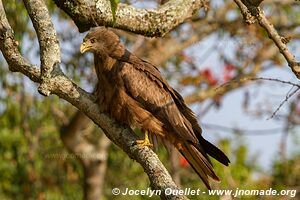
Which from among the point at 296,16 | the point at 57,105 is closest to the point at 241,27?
the point at 296,16

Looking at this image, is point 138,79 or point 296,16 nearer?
point 138,79

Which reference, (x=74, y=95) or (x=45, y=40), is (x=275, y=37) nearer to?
(x=74, y=95)

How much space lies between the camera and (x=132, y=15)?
5113 millimetres

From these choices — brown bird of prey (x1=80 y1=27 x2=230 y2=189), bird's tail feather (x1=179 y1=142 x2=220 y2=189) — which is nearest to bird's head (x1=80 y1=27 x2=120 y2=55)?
brown bird of prey (x1=80 y1=27 x2=230 y2=189)

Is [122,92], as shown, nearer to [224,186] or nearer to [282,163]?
[224,186]

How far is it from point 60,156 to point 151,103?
13.6 feet

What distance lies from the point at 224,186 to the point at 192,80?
6.30 feet

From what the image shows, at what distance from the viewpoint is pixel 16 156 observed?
10547mm

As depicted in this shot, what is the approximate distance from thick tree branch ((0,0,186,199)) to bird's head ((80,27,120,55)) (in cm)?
162

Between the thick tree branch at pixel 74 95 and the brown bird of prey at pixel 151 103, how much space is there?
968mm

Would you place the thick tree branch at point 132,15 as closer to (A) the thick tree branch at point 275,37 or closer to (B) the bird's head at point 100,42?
(A) the thick tree branch at point 275,37

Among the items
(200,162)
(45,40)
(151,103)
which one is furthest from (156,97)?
(45,40)

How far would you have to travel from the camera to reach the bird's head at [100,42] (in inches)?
251

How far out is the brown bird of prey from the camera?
597 cm
